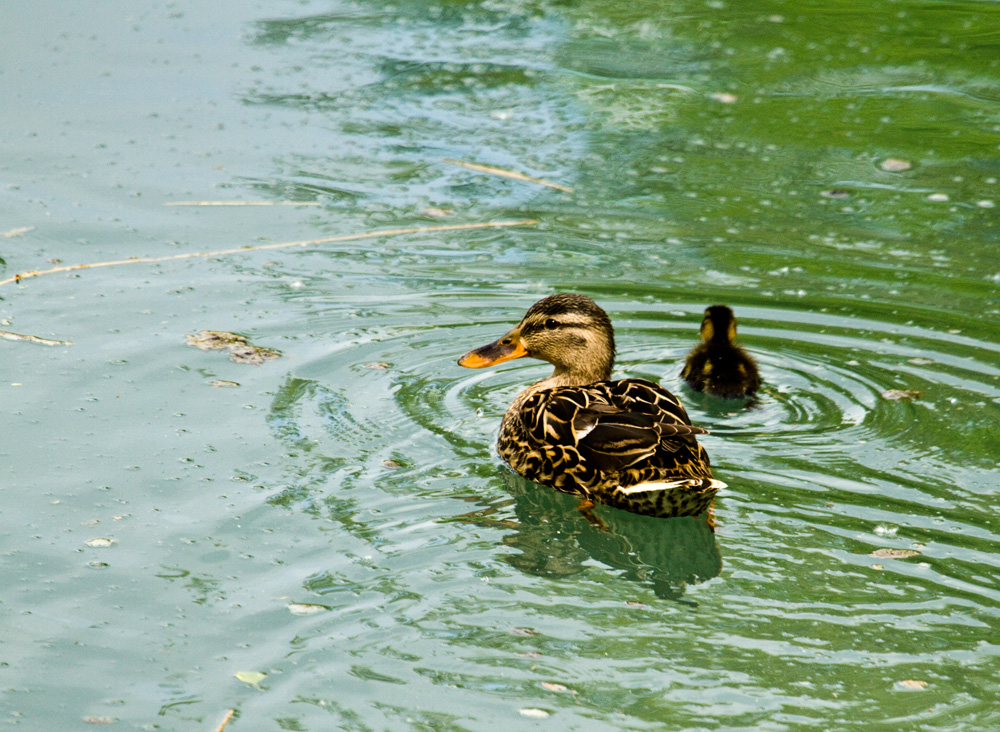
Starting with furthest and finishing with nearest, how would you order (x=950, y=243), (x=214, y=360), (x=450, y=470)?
(x=950, y=243) < (x=214, y=360) < (x=450, y=470)

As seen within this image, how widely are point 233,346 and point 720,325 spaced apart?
2.58m

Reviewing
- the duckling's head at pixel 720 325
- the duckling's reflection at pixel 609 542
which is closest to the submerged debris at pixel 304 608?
the duckling's reflection at pixel 609 542

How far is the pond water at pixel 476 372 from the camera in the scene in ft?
13.3

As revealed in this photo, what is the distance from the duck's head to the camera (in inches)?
243

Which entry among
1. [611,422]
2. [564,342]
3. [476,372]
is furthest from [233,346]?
[611,422]

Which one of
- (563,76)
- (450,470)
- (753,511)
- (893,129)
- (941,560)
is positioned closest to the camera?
(941,560)

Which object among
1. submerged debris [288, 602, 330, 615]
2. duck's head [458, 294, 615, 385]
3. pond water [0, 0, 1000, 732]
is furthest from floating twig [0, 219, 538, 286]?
submerged debris [288, 602, 330, 615]

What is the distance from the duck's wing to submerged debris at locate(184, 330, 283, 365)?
157 centimetres

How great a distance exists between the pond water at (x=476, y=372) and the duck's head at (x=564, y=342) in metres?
0.33

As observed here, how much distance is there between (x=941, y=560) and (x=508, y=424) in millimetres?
2091

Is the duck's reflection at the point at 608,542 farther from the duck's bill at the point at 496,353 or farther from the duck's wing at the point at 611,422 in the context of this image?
the duck's bill at the point at 496,353

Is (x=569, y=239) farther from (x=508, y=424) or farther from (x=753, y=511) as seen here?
(x=753, y=511)

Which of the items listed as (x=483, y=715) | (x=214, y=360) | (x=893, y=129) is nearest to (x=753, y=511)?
(x=483, y=715)

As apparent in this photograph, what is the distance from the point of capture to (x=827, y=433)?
5934 millimetres
